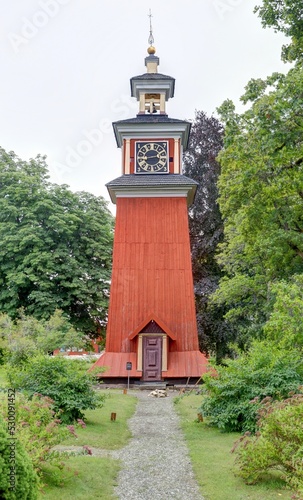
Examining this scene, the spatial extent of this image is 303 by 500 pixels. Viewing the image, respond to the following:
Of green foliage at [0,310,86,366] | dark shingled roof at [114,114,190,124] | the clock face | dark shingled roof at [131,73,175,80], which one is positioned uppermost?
dark shingled roof at [131,73,175,80]

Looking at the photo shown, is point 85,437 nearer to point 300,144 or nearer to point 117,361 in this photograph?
point 300,144

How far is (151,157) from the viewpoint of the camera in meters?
22.0

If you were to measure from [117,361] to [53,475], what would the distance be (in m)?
13.0

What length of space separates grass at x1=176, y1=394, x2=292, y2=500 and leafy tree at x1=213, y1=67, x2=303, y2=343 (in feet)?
20.0

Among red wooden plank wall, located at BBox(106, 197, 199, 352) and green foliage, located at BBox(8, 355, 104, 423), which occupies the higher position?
red wooden plank wall, located at BBox(106, 197, 199, 352)

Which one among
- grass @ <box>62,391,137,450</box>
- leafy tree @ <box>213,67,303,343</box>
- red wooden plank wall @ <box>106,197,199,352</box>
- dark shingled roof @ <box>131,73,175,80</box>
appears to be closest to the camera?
grass @ <box>62,391,137,450</box>

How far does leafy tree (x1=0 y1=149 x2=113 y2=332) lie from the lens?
25.9m

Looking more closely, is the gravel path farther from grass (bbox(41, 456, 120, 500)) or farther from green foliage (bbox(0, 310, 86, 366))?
green foliage (bbox(0, 310, 86, 366))

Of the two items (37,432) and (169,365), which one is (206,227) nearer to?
(169,365)

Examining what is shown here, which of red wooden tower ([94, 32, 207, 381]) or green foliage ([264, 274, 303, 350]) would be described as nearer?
green foliage ([264, 274, 303, 350])

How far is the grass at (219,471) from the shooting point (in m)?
5.96

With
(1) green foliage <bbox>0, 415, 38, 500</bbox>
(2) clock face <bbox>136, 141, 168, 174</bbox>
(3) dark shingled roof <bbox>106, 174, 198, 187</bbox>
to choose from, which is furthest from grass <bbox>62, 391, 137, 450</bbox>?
(2) clock face <bbox>136, 141, 168, 174</bbox>

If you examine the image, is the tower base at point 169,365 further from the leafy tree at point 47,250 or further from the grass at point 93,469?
the grass at point 93,469

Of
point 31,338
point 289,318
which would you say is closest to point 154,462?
point 289,318
